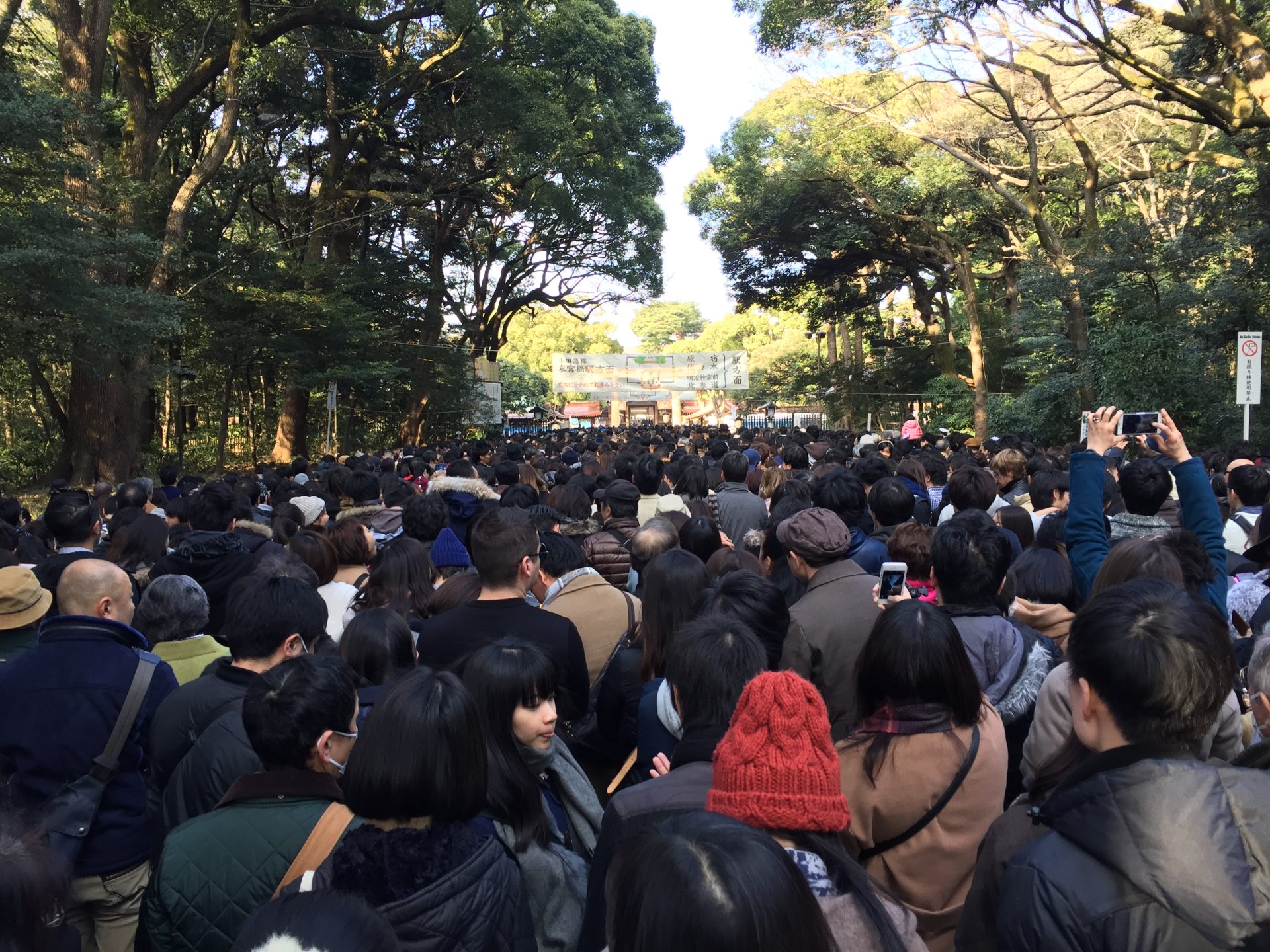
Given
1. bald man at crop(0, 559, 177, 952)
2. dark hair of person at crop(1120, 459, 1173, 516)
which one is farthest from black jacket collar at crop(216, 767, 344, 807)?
dark hair of person at crop(1120, 459, 1173, 516)

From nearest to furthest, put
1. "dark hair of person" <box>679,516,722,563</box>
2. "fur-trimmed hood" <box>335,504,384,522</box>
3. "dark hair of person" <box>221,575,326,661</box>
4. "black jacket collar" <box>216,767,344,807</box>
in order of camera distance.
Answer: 1. "black jacket collar" <box>216,767,344,807</box>
2. "dark hair of person" <box>221,575,326,661</box>
3. "dark hair of person" <box>679,516,722,563</box>
4. "fur-trimmed hood" <box>335,504,384,522</box>

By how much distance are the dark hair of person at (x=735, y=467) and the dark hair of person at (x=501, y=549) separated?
13.5 feet

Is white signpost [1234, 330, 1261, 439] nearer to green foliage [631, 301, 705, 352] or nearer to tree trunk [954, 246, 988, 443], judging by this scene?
tree trunk [954, 246, 988, 443]

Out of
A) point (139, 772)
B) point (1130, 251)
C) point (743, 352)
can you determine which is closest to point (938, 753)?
point (139, 772)

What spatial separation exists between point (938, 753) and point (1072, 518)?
1577 mm

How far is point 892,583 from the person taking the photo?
347cm

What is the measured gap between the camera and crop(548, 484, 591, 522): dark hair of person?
22.9ft

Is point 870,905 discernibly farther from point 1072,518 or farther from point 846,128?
point 846,128

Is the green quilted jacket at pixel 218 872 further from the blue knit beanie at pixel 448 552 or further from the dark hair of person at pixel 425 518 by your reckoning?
the dark hair of person at pixel 425 518

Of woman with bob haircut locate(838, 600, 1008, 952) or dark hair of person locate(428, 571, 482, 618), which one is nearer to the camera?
woman with bob haircut locate(838, 600, 1008, 952)

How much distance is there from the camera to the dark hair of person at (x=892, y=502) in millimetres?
5500

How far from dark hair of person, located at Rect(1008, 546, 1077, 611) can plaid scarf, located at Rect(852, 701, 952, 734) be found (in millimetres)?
1365

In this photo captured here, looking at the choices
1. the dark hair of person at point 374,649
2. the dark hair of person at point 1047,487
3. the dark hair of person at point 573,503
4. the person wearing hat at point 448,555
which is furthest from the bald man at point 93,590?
the dark hair of person at point 1047,487

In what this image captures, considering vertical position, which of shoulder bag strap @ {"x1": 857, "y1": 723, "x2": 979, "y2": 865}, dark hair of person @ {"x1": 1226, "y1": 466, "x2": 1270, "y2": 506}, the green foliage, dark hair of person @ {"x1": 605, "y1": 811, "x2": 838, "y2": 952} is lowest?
shoulder bag strap @ {"x1": 857, "y1": 723, "x2": 979, "y2": 865}
